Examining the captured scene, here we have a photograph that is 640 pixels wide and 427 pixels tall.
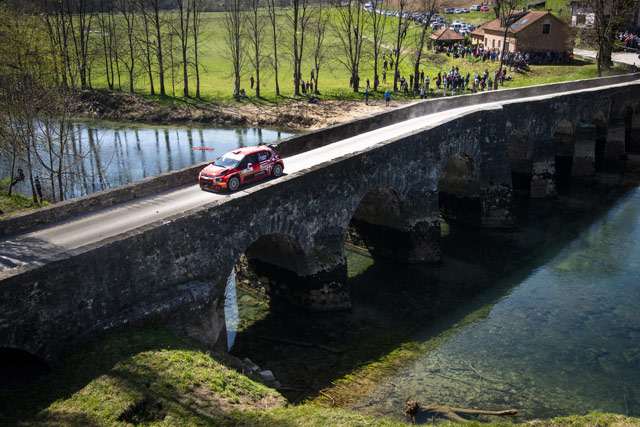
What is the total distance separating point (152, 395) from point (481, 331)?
1351cm

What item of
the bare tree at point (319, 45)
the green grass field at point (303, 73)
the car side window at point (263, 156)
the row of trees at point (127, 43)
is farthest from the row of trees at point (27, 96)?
the bare tree at point (319, 45)

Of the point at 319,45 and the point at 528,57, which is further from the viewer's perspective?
the point at 528,57

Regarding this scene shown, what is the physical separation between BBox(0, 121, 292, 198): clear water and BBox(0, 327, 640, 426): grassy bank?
73.6ft

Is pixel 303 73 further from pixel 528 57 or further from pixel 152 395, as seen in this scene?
pixel 152 395

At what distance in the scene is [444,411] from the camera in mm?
17375

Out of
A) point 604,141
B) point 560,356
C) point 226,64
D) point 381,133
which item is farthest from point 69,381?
point 226,64

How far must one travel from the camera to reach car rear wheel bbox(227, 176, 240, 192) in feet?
69.9

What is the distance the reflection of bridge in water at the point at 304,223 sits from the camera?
14.8 metres

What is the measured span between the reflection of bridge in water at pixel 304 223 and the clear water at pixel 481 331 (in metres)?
1.68

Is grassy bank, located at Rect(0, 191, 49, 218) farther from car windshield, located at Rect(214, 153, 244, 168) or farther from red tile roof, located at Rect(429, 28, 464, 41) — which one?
red tile roof, located at Rect(429, 28, 464, 41)

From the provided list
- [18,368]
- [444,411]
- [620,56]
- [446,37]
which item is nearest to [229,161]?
[18,368]

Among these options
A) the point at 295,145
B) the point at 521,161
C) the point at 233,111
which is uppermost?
the point at 295,145

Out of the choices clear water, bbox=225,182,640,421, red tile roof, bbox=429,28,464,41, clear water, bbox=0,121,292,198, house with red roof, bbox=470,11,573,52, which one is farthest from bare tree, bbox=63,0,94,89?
house with red roof, bbox=470,11,573,52

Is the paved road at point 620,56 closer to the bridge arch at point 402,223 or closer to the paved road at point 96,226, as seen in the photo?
the bridge arch at point 402,223
